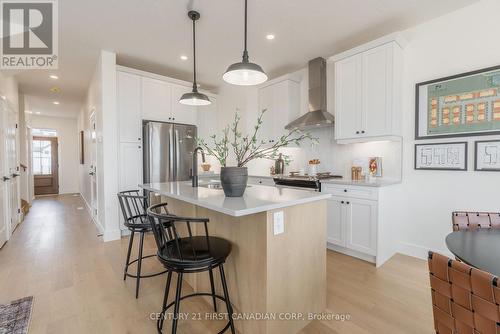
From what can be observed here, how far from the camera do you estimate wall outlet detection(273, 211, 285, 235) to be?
151cm

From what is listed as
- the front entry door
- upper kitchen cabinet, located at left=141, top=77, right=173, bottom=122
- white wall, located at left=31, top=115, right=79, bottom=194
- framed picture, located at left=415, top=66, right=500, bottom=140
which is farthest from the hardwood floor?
white wall, located at left=31, top=115, right=79, bottom=194

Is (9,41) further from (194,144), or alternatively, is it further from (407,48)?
(407,48)

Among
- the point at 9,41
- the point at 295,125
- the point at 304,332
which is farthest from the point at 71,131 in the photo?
the point at 304,332

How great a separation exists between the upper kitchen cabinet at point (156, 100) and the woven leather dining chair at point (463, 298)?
4218 millimetres

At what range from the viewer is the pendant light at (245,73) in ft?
6.14

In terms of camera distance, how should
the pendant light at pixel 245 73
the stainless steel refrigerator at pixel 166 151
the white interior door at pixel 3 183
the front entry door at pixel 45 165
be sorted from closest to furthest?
the pendant light at pixel 245 73
the white interior door at pixel 3 183
the stainless steel refrigerator at pixel 166 151
the front entry door at pixel 45 165

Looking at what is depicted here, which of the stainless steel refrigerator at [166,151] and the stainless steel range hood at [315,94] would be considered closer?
the stainless steel range hood at [315,94]

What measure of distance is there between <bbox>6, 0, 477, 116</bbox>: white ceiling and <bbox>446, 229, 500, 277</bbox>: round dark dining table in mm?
2387

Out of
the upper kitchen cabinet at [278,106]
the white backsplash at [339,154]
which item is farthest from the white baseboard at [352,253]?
the upper kitchen cabinet at [278,106]

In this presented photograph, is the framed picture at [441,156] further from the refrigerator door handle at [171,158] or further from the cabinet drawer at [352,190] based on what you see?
the refrigerator door handle at [171,158]

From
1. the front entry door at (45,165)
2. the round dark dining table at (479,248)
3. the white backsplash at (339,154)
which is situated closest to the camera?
the round dark dining table at (479,248)

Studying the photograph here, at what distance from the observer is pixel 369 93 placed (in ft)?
9.87

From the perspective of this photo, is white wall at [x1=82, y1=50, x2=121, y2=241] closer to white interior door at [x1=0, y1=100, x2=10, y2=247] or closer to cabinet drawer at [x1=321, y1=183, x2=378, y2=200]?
white interior door at [x1=0, y1=100, x2=10, y2=247]

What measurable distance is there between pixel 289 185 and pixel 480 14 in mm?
2814
